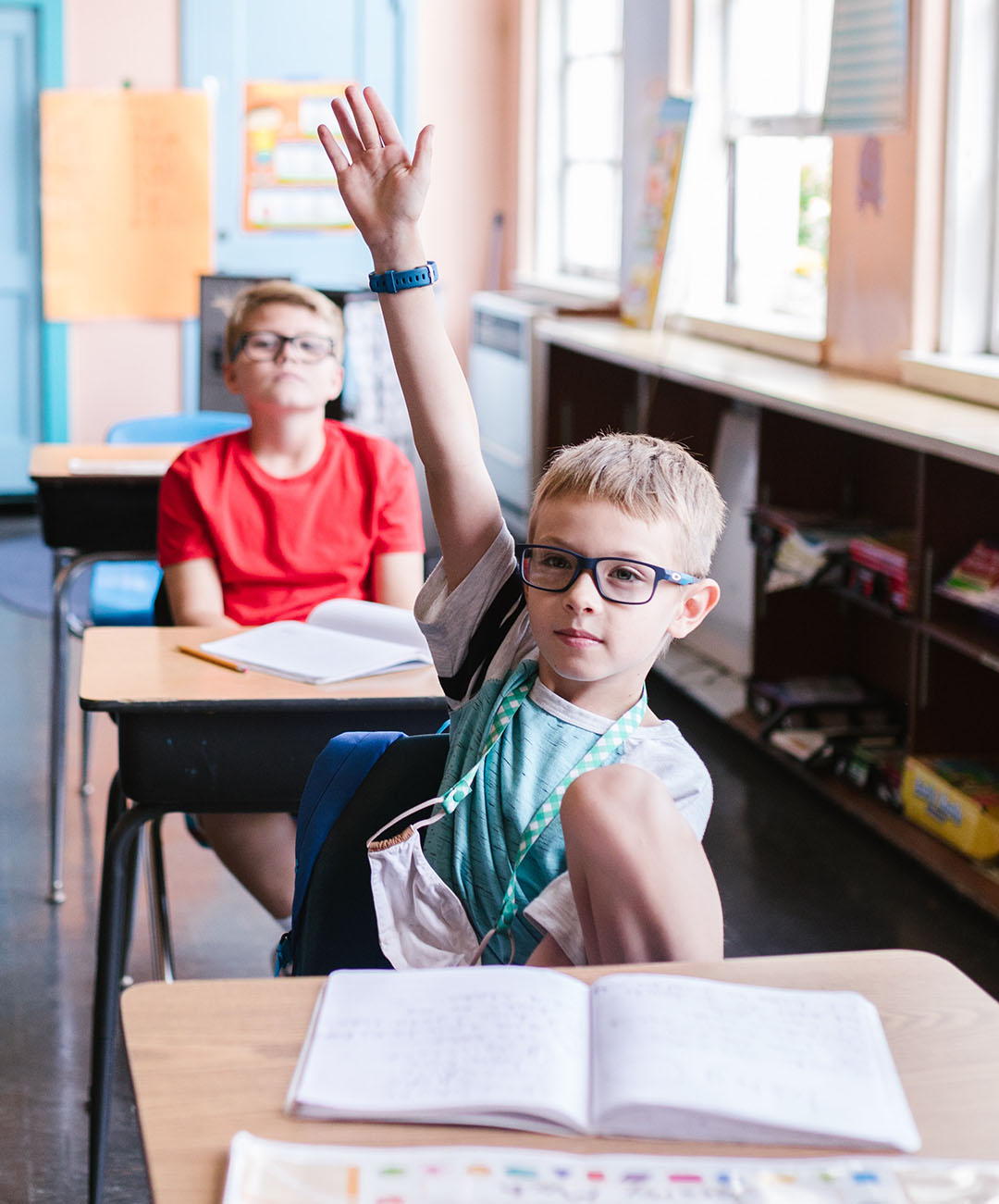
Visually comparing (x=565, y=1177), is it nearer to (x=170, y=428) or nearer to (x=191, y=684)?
(x=191, y=684)

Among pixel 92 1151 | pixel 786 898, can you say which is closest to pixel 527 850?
pixel 92 1151

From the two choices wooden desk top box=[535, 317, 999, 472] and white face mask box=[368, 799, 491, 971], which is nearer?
white face mask box=[368, 799, 491, 971]

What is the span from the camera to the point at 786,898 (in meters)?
3.02

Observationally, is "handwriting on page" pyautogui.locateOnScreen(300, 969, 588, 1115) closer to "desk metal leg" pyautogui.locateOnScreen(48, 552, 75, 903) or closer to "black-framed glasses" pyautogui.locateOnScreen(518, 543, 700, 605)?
"black-framed glasses" pyautogui.locateOnScreen(518, 543, 700, 605)

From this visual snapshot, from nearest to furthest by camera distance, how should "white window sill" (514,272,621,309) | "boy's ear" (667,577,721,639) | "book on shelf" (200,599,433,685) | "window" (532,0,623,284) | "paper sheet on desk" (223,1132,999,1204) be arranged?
"paper sheet on desk" (223,1132,999,1204) < "boy's ear" (667,577,721,639) < "book on shelf" (200,599,433,685) < "white window sill" (514,272,621,309) < "window" (532,0,623,284)

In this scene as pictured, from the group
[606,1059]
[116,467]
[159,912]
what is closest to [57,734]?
[116,467]

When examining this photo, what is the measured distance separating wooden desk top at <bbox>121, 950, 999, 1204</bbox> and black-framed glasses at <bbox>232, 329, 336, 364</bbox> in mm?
1673

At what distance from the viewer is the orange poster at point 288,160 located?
273 inches

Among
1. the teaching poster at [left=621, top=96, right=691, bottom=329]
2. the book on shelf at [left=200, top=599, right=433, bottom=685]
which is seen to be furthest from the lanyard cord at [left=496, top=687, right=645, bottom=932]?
the teaching poster at [left=621, top=96, right=691, bottom=329]

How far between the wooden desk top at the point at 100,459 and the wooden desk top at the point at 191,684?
114 centimetres

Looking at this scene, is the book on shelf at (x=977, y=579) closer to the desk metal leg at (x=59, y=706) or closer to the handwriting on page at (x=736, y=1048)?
the desk metal leg at (x=59, y=706)

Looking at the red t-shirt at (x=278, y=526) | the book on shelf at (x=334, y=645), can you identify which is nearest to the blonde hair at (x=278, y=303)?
the red t-shirt at (x=278, y=526)

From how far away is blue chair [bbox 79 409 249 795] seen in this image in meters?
3.19

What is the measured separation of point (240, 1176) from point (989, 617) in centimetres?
266
